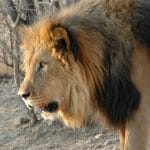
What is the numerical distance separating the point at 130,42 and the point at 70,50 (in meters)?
0.49

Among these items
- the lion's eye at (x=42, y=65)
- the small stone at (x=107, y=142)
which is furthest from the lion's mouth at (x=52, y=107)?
the small stone at (x=107, y=142)

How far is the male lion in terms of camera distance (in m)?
3.78

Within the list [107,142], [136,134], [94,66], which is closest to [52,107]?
[94,66]

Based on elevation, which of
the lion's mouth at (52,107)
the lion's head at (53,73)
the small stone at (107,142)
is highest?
the lion's head at (53,73)

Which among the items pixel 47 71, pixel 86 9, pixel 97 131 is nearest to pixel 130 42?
pixel 86 9

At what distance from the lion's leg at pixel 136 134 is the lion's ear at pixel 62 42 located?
74 centimetres

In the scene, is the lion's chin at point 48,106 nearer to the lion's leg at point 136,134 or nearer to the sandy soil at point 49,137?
the lion's leg at point 136,134

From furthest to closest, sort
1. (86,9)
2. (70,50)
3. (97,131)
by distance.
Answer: (97,131) → (86,9) → (70,50)

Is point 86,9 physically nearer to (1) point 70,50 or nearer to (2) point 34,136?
(1) point 70,50

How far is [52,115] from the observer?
409cm

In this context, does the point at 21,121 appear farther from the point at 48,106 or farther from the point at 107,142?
the point at 48,106

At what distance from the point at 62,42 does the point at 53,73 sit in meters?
0.23

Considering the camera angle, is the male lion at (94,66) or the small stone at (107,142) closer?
the male lion at (94,66)

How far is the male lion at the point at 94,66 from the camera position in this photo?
3.78 metres
